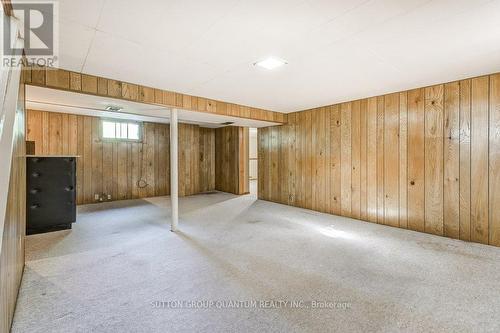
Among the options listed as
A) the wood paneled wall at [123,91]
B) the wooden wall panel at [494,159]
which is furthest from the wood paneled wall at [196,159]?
the wooden wall panel at [494,159]

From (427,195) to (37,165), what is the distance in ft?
17.5

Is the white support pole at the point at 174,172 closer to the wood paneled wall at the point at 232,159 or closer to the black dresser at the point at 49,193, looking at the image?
the black dresser at the point at 49,193

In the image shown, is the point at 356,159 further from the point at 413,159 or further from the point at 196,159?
the point at 196,159

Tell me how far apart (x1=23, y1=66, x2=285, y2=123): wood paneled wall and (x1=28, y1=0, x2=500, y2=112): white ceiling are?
150 mm

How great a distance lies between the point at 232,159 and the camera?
682 cm

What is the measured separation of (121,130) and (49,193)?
9.25 ft

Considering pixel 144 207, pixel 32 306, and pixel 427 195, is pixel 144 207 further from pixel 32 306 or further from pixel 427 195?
pixel 427 195

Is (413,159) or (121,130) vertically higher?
(121,130)

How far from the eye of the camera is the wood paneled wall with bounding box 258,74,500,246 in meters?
2.76

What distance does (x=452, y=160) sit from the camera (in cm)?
296

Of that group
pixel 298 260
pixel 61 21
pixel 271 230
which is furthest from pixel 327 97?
pixel 61 21

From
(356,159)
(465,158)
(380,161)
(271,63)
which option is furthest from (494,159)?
(271,63)

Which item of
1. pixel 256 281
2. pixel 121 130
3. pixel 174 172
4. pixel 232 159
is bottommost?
pixel 256 281

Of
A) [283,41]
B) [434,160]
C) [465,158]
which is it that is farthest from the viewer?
[434,160]
